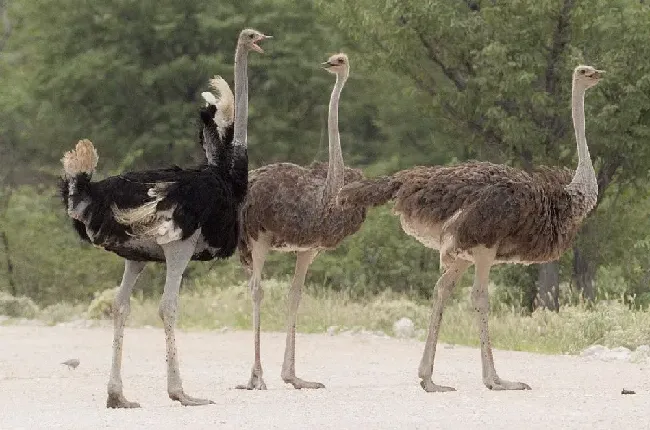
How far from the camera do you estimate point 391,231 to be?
20.8 metres

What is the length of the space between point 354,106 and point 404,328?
38.5ft

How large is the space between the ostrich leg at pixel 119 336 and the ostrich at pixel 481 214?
172 centimetres

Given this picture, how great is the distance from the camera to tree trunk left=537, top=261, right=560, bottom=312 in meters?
17.6

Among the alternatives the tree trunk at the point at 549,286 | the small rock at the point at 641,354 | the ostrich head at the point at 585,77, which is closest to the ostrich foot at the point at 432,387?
the ostrich head at the point at 585,77

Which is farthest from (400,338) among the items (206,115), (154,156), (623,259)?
(154,156)

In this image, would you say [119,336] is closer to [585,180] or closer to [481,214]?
[481,214]

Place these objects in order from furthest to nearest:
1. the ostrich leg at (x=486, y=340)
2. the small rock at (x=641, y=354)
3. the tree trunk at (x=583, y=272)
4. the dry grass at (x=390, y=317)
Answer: the tree trunk at (x=583, y=272), the dry grass at (x=390, y=317), the small rock at (x=641, y=354), the ostrich leg at (x=486, y=340)

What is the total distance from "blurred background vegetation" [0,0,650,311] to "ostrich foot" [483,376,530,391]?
655cm

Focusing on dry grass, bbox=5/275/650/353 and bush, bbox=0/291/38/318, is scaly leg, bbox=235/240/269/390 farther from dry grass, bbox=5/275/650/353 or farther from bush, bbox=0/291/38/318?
bush, bbox=0/291/38/318

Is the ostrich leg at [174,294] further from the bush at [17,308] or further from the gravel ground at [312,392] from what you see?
the bush at [17,308]

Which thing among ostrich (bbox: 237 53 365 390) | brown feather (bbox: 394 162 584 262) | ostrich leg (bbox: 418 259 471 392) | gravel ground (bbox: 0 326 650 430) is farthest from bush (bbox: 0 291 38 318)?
brown feather (bbox: 394 162 584 262)

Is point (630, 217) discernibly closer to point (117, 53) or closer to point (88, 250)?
point (88, 250)

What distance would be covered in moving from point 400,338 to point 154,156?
1052 centimetres

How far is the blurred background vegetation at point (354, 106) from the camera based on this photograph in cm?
1709
